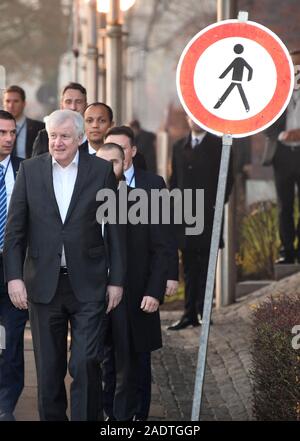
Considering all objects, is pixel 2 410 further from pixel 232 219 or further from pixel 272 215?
pixel 272 215

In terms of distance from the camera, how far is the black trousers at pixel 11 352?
9625mm

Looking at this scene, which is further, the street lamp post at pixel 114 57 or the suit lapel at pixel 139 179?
the street lamp post at pixel 114 57

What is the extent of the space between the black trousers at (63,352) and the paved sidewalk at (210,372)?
0.99 m

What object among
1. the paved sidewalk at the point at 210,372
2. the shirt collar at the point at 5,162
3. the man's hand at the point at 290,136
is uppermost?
the man's hand at the point at 290,136

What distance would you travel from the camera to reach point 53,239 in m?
8.64

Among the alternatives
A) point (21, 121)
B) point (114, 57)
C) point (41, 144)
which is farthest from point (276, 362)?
point (114, 57)

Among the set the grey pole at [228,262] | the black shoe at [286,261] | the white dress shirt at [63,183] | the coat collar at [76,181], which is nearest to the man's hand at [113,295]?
the white dress shirt at [63,183]

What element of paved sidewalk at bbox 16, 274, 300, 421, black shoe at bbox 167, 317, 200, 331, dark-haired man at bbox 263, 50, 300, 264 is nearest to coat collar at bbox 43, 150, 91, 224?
paved sidewalk at bbox 16, 274, 300, 421

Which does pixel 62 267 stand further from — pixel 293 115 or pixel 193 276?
pixel 293 115

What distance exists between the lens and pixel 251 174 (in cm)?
2673

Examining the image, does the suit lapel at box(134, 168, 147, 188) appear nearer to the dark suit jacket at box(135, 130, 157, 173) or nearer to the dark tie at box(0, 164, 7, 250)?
the dark tie at box(0, 164, 7, 250)

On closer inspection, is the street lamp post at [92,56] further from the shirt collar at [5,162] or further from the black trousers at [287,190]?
the shirt collar at [5,162]

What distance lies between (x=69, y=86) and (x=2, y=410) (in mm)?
3403

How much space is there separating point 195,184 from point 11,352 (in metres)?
4.76
